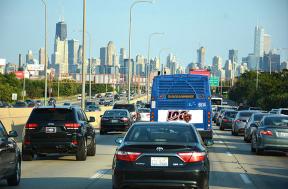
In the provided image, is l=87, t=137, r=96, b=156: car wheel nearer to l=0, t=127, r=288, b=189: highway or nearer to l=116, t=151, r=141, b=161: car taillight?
l=0, t=127, r=288, b=189: highway

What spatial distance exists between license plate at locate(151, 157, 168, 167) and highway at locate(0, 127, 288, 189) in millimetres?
3086

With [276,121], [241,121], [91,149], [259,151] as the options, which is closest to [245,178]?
[91,149]

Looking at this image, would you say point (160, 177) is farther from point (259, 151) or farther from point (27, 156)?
point (259, 151)

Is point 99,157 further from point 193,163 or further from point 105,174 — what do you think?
point 193,163

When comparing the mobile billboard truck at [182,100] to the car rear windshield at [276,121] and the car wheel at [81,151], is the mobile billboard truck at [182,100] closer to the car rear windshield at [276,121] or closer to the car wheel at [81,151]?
the car rear windshield at [276,121]

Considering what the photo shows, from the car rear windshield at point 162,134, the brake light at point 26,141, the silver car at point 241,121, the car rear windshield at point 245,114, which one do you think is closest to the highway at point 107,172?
the brake light at point 26,141

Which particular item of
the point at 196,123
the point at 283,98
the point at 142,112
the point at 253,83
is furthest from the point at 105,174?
the point at 253,83

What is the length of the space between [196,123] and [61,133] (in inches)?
360

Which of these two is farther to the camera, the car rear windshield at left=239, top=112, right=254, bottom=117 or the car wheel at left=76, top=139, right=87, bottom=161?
the car rear windshield at left=239, top=112, right=254, bottom=117

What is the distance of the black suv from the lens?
20.2 metres

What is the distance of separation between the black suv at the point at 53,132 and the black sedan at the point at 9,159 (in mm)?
5589

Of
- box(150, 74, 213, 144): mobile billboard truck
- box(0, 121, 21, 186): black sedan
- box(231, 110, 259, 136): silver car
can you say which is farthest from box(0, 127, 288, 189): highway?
box(231, 110, 259, 136): silver car

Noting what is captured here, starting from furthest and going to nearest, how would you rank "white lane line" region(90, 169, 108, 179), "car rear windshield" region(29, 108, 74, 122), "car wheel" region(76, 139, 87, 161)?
"car wheel" region(76, 139, 87, 161) → "car rear windshield" region(29, 108, 74, 122) → "white lane line" region(90, 169, 108, 179)

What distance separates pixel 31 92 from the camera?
15375cm
